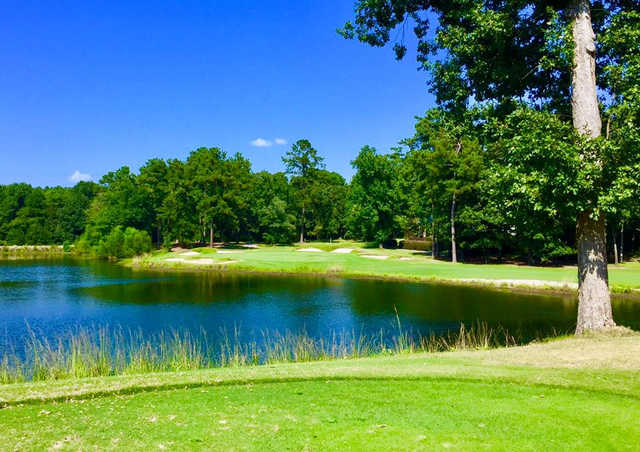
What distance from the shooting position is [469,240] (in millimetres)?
40594

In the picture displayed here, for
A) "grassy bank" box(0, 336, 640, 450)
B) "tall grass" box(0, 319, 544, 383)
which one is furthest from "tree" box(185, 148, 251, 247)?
"grassy bank" box(0, 336, 640, 450)

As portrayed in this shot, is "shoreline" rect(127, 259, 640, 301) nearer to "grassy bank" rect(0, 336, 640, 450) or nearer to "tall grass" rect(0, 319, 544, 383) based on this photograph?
"tall grass" rect(0, 319, 544, 383)

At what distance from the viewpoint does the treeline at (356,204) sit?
1181cm

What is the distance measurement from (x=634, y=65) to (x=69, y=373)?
15705mm

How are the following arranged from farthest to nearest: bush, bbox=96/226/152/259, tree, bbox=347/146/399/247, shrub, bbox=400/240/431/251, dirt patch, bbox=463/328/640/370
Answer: tree, bbox=347/146/399/247 → bush, bbox=96/226/152/259 → shrub, bbox=400/240/431/251 → dirt patch, bbox=463/328/640/370

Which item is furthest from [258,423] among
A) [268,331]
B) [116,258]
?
[116,258]

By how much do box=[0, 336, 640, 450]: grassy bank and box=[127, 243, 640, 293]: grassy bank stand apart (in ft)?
62.7

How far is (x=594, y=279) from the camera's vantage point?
36.7 ft

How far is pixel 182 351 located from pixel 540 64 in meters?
12.7

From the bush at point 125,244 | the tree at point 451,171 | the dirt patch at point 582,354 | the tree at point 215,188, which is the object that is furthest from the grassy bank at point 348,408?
the tree at point 215,188

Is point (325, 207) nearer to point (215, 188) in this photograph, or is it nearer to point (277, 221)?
point (277, 221)

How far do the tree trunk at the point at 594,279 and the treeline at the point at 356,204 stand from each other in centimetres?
88

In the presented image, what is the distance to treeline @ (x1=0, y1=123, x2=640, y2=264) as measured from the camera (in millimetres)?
11812

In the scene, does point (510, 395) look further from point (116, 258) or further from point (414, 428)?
point (116, 258)
